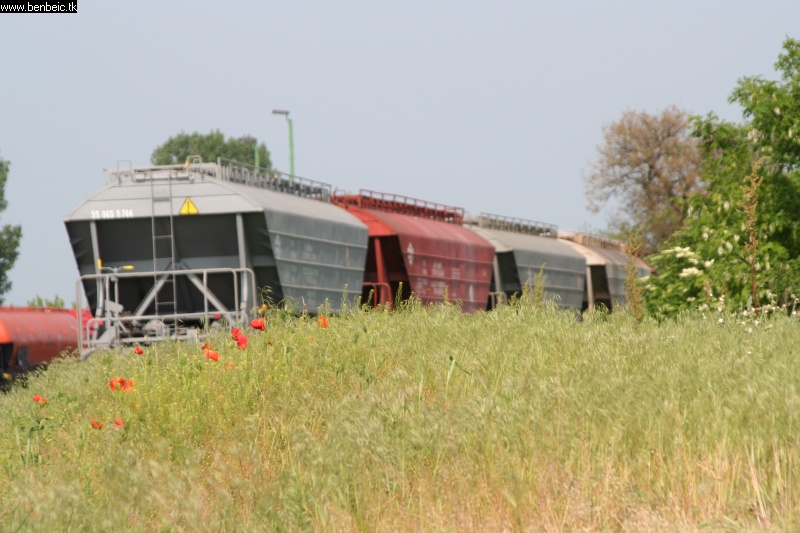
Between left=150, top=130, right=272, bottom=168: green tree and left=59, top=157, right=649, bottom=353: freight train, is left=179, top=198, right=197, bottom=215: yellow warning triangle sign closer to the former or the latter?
left=59, top=157, right=649, bottom=353: freight train

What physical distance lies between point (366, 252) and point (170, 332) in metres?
4.50

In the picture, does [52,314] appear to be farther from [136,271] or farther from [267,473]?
[267,473]

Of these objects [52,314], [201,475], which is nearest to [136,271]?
[52,314]

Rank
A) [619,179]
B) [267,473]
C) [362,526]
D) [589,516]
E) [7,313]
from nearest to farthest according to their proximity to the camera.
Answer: [589,516] → [362,526] → [267,473] → [7,313] → [619,179]

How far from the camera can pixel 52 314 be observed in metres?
27.7

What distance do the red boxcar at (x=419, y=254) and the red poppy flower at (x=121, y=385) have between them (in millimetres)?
11483

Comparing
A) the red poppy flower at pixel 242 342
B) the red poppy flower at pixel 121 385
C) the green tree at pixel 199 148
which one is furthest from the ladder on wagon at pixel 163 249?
the green tree at pixel 199 148

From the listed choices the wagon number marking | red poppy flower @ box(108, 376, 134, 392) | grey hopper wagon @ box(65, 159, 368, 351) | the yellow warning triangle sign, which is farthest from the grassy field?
the wagon number marking

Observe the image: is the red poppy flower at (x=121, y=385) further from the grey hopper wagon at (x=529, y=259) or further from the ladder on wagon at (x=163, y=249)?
the grey hopper wagon at (x=529, y=259)

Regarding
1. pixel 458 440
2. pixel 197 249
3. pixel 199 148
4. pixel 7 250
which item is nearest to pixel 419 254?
pixel 197 249

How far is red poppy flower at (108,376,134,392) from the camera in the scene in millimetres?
8383

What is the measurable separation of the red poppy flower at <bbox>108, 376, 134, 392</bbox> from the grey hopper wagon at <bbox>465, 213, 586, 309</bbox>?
17.3 meters

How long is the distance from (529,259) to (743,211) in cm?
1254

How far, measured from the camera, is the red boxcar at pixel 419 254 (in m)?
22.2
